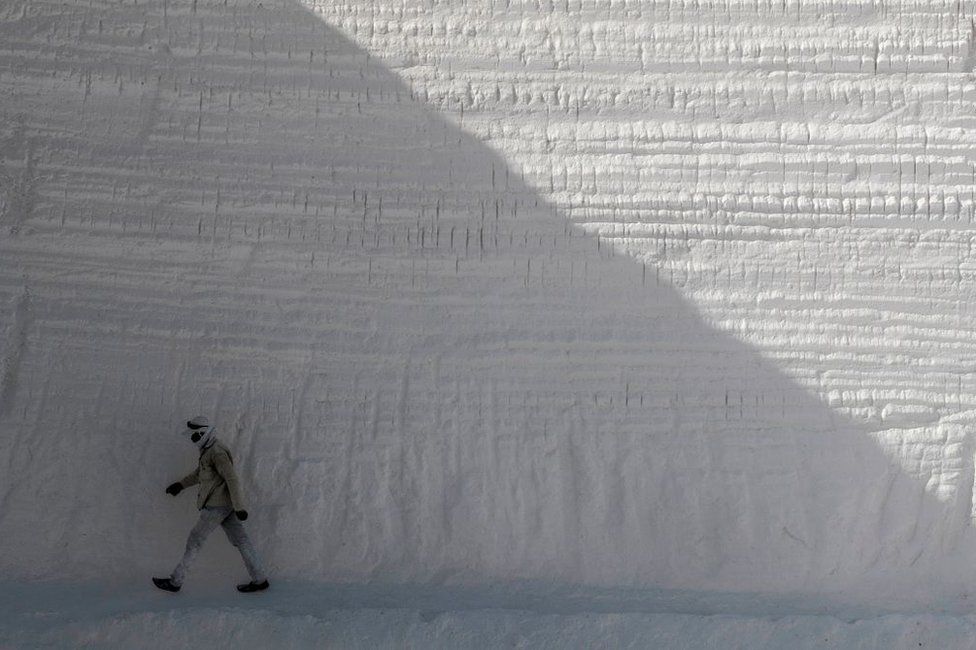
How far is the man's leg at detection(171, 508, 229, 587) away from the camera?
6617 mm

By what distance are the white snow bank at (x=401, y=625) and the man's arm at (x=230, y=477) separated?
608mm

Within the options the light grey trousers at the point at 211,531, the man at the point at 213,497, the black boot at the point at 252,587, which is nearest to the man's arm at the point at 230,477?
the man at the point at 213,497

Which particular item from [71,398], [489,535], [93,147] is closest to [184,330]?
[71,398]

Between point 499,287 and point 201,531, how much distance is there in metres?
2.20

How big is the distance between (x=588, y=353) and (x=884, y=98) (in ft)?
7.69

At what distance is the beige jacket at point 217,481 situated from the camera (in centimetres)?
658

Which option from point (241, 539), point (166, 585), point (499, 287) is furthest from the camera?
point (499, 287)

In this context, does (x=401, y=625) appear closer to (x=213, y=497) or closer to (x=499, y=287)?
(x=213, y=497)

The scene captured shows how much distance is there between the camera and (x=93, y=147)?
7.60 m

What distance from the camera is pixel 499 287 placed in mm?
7520

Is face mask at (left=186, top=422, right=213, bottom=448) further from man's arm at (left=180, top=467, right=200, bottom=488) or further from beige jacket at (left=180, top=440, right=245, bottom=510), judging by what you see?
man's arm at (left=180, top=467, right=200, bottom=488)

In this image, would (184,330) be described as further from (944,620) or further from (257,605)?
(944,620)

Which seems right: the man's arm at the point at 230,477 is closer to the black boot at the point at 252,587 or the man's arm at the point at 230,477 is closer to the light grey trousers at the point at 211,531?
the light grey trousers at the point at 211,531

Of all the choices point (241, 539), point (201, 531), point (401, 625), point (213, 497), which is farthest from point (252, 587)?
point (401, 625)
